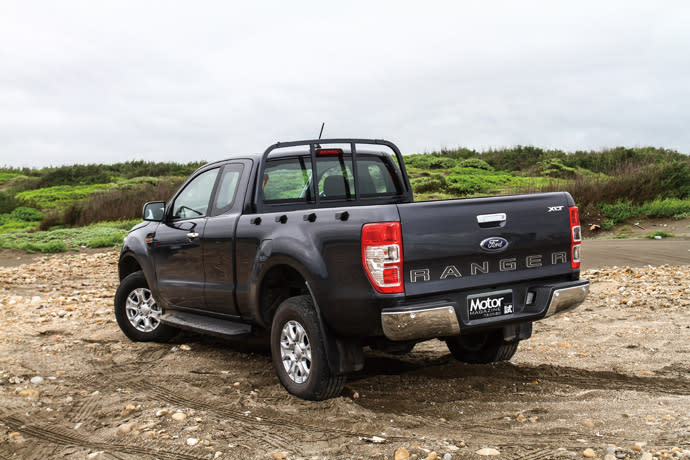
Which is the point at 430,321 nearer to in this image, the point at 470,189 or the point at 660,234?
the point at 660,234

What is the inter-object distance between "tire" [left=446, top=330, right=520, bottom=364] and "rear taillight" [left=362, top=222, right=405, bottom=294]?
184cm

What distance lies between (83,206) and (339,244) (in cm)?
2460

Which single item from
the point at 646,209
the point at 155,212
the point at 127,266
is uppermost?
the point at 155,212

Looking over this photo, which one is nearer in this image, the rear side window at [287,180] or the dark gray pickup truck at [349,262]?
the dark gray pickup truck at [349,262]

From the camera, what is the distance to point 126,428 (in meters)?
4.41

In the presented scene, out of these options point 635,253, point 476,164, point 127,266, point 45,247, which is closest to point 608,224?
point 635,253

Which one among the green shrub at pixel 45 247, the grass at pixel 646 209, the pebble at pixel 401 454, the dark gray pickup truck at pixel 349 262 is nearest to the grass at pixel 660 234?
the grass at pixel 646 209

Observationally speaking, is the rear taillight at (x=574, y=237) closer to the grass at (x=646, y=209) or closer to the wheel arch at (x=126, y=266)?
the wheel arch at (x=126, y=266)

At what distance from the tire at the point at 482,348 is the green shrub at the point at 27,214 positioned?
2868 centimetres

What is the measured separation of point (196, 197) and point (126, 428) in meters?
2.81

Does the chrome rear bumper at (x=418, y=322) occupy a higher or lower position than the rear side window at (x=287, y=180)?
lower

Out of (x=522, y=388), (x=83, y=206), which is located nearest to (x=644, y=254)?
(x=522, y=388)

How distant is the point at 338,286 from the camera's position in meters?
4.49

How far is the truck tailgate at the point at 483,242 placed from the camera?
14.2 feet
